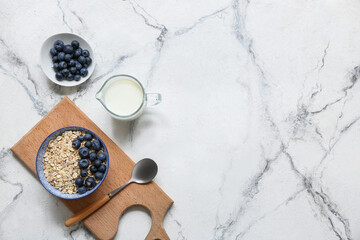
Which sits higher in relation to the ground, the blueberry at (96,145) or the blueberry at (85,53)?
the blueberry at (85,53)

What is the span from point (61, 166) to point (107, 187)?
16 cm

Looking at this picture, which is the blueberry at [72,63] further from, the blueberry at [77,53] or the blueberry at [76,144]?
the blueberry at [76,144]

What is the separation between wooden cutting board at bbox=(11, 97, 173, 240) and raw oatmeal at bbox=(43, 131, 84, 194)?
0.07 m

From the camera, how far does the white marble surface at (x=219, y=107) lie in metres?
1.22

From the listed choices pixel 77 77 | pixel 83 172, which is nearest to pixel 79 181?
pixel 83 172

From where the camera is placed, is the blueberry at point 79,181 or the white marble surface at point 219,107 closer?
the blueberry at point 79,181

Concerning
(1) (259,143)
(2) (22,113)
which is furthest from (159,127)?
(2) (22,113)

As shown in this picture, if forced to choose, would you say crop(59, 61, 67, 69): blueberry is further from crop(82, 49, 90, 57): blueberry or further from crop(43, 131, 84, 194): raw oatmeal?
crop(43, 131, 84, 194): raw oatmeal

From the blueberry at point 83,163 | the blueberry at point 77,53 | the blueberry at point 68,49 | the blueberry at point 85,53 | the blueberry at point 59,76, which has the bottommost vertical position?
the blueberry at point 83,163

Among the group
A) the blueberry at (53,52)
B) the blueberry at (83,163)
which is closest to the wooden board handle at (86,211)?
the blueberry at (83,163)

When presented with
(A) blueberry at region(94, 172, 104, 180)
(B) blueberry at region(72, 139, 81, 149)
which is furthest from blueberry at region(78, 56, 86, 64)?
(A) blueberry at region(94, 172, 104, 180)

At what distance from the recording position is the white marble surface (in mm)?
1220

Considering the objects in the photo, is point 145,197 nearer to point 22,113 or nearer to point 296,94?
point 22,113

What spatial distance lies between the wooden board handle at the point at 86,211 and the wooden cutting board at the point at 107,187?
0.06 feet
